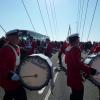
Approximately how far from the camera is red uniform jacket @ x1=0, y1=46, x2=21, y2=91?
5734mm

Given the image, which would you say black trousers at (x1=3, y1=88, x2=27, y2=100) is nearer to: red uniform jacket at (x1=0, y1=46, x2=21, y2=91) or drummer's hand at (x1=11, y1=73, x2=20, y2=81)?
red uniform jacket at (x1=0, y1=46, x2=21, y2=91)

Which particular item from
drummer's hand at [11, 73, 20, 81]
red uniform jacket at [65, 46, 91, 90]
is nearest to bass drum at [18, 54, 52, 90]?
drummer's hand at [11, 73, 20, 81]

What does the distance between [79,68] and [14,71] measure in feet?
4.03

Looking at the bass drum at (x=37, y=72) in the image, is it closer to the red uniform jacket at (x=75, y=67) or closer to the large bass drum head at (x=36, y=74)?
the large bass drum head at (x=36, y=74)

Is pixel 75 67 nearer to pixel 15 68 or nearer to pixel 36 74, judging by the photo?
pixel 36 74

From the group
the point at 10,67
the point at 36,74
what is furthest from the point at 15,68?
the point at 36,74

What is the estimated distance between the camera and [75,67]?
635 centimetres

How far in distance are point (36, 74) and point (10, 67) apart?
434 mm

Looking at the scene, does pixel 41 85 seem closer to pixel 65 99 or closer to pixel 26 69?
pixel 26 69

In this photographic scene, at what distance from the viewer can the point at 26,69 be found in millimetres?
5637

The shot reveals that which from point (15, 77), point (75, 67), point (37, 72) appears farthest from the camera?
point (75, 67)

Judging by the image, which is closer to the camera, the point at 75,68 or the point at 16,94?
the point at 16,94

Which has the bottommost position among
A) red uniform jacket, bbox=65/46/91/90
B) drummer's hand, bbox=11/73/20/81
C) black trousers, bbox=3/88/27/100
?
black trousers, bbox=3/88/27/100

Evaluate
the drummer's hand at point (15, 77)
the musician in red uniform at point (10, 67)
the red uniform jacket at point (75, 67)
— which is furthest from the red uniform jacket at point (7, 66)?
the red uniform jacket at point (75, 67)
